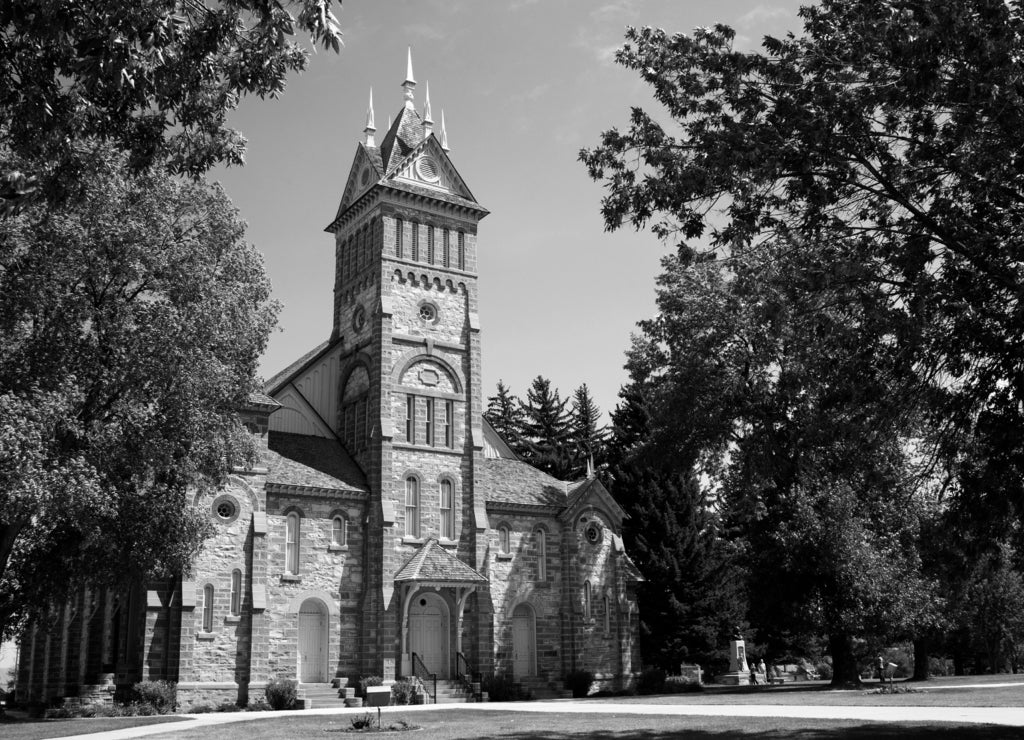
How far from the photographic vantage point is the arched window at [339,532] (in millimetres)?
36125

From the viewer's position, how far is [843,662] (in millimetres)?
36125

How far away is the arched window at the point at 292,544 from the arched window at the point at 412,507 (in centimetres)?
445

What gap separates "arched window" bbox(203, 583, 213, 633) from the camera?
32312mm

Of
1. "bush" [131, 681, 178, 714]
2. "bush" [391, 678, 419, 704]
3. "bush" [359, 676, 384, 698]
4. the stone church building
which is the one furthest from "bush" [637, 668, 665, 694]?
"bush" [131, 681, 178, 714]

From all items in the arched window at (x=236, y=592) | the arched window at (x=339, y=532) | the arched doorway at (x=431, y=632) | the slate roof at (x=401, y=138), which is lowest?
the arched doorway at (x=431, y=632)

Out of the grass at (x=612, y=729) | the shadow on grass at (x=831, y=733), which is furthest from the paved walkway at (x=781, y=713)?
the shadow on grass at (x=831, y=733)

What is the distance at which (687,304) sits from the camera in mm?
34000

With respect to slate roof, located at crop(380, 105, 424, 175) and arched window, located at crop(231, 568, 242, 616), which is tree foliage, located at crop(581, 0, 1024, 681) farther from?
slate roof, located at crop(380, 105, 424, 175)

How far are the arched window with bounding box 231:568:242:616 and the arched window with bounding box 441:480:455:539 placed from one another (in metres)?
8.37

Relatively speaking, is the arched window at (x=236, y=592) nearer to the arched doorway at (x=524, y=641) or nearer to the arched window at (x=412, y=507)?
the arched window at (x=412, y=507)

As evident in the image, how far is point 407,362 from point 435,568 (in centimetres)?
855

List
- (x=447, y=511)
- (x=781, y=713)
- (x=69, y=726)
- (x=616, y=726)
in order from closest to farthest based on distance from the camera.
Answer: (x=616, y=726) → (x=781, y=713) → (x=69, y=726) → (x=447, y=511)

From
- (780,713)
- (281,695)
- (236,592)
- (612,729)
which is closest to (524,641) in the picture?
(281,695)

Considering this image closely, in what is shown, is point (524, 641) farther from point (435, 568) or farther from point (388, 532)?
point (388, 532)
